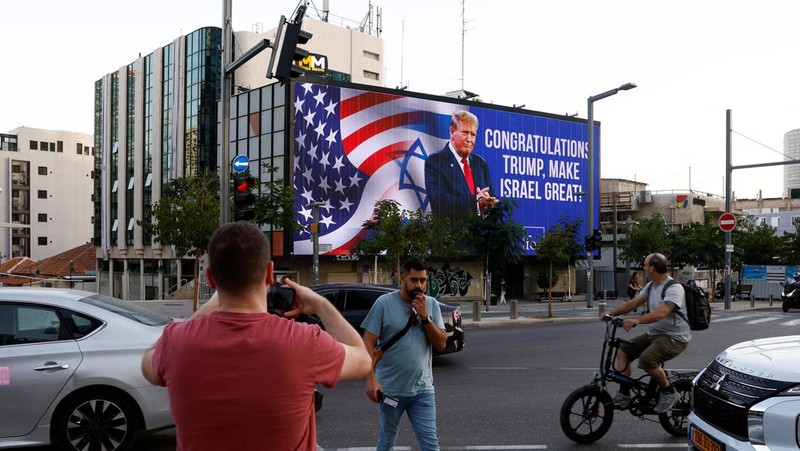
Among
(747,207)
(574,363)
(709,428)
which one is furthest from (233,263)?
(747,207)

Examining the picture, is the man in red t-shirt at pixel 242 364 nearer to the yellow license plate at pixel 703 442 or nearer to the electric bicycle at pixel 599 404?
the yellow license plate at pixel 703 442

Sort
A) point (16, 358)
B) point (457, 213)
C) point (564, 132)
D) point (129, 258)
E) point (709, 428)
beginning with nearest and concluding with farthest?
1. point (709, 428)
2. point (16, 358)
3. point (457, 213)
4. point (564, 132)
5. point (129, 258)

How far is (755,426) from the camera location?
14.6 feet

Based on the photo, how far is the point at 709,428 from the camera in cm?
492

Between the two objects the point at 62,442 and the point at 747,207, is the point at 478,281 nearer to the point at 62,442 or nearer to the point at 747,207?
the point at 62,442

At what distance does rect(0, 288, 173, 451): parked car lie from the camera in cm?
572

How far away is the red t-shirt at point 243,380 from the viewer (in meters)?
2.23

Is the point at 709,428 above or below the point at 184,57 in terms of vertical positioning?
below

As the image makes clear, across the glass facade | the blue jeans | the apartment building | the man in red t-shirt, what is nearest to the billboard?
the glass facade

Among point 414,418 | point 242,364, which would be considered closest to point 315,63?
point 414,418

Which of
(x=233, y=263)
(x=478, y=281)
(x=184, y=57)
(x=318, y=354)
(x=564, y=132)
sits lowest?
(x=478, y=281)

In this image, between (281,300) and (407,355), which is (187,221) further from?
(281,300)

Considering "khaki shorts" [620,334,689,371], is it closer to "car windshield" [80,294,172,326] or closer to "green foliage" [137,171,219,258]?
"car windshield" [80,294,172,326]

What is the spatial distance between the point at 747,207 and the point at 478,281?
7549 cm
